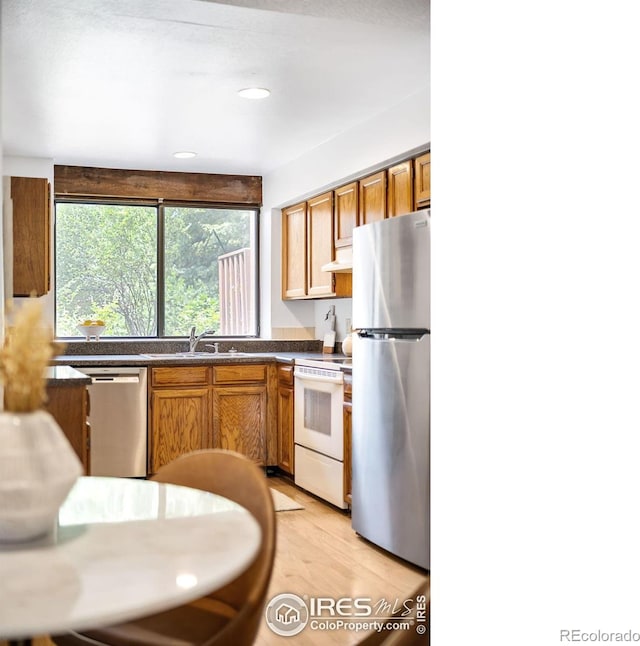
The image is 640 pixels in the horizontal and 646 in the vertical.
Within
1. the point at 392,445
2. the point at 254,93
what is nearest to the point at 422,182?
the point at 254,93

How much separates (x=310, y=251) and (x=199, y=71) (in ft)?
6.16

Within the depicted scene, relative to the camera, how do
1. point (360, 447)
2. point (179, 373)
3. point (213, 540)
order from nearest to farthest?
point (213, 540)
point (360, 447)
point (179, 373)

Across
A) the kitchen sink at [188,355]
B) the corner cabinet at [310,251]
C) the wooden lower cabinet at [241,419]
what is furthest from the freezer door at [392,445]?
the kitchen sink at [188,355]

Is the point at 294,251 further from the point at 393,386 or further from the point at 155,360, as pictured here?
the point at 393,386

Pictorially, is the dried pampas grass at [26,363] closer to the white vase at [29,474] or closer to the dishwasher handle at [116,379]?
the white vase at [29,474]

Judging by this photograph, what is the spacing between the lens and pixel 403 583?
2.95m

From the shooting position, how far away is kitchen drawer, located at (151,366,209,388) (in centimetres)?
470

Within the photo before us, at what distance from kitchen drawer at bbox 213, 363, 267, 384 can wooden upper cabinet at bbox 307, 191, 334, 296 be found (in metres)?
0.59

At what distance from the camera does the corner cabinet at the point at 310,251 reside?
15.3 feet

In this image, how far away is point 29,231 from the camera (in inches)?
151
